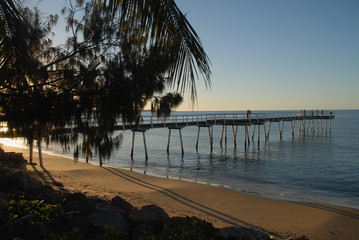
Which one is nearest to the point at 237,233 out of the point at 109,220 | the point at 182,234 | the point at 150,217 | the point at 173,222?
the point at 173,222

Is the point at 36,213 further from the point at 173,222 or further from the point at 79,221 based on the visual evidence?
the point at 173,222

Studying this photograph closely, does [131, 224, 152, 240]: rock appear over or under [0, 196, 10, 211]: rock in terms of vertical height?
under

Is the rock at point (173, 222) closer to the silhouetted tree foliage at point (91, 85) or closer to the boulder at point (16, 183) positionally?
the silhouetted tree foliage at point (91, 85)

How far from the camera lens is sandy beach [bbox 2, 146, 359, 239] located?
8523mm

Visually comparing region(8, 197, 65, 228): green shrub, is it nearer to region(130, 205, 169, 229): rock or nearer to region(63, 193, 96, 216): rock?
region(63, 193, 96, 216): rock

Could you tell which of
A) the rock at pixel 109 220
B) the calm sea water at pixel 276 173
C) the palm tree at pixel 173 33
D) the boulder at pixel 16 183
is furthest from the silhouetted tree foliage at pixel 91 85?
the calm sea water at pixel 276 173

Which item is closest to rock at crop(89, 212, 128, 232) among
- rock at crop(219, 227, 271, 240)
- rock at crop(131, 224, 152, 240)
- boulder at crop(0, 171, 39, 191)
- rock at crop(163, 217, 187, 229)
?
rock at crop(131, 224, 152, 240)

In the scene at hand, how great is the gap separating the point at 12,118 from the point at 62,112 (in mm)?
860

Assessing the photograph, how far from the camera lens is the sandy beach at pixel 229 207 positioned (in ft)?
28.0

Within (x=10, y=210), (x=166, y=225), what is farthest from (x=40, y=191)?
A: (x=166, y=225)

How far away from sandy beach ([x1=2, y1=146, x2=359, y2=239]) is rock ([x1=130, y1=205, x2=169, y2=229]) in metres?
3.08

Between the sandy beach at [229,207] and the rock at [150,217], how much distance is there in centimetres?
308

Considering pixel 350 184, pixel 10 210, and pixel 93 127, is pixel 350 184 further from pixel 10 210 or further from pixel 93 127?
pixel 10 210

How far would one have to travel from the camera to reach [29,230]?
4.08 metres
